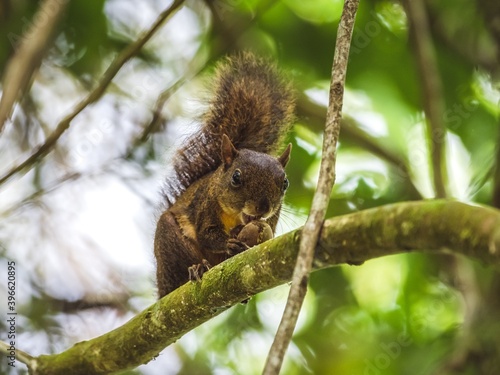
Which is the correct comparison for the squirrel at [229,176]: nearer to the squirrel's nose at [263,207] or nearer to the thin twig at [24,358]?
the squirrel's nose at [263,207]

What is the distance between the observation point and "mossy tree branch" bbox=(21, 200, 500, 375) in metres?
1.41

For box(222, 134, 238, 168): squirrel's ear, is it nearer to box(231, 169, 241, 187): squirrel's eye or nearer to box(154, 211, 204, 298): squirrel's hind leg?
box(231, 169, 241, 187): squirrel's eye

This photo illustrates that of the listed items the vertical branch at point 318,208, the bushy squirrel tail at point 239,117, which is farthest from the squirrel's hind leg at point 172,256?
the vertical branch at point 318,208

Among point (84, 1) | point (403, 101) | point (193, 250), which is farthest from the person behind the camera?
point (84, 1)

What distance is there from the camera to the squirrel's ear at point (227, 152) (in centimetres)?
322

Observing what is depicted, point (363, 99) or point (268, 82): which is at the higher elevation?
point (363, 99)

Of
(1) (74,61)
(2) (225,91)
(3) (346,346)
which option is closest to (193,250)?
(2) (225,91)

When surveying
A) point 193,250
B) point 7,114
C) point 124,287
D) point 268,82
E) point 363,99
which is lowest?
point 193,250

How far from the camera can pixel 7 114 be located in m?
2.66

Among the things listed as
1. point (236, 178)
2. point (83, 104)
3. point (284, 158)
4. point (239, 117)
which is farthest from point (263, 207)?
point (83, 104)

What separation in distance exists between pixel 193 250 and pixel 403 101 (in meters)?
1.53

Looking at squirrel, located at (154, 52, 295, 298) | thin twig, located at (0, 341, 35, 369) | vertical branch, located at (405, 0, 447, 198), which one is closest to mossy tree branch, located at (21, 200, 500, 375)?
thin twig, located at (0, 341, 35, 369)

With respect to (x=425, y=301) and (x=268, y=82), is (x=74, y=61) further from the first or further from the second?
(x=425, y=301)

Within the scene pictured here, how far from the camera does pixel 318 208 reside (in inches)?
63.4
